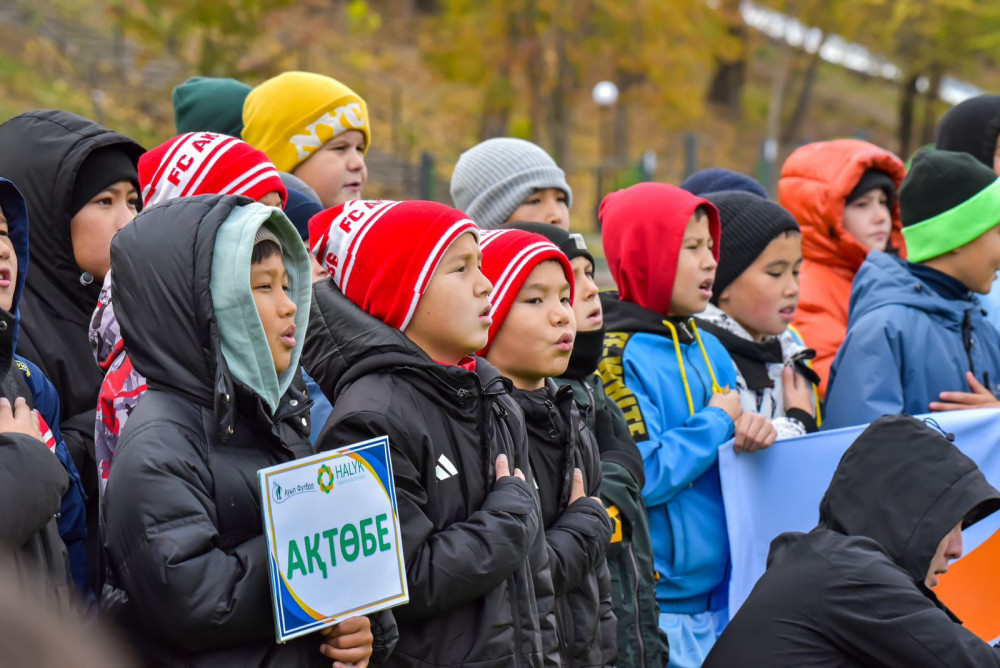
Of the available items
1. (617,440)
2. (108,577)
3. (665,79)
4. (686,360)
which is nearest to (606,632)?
(617,440)

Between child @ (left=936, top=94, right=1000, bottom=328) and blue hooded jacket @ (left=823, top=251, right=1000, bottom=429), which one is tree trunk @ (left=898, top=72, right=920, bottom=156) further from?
blue hooded jacket @ (left=823, top=251, right=1000, bottom=429)

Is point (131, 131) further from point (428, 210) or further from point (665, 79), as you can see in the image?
point (428, 210)

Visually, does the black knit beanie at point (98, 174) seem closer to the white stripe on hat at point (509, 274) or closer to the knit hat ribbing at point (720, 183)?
the white stripe on hat at point (509, 274)

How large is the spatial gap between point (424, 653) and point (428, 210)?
4.00 feet

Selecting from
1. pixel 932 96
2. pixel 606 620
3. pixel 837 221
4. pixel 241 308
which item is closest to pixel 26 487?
pixel 241 308

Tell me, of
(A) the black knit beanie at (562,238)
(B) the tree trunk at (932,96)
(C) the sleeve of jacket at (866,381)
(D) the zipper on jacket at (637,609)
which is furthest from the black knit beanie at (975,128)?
(B) the tree trunk at (932,96)

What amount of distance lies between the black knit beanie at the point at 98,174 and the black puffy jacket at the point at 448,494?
915 millimetres

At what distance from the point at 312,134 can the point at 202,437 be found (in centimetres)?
273

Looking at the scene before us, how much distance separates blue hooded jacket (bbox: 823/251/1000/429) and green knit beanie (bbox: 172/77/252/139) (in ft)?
9.83

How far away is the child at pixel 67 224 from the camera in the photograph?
3.59m

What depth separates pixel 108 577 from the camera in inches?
110

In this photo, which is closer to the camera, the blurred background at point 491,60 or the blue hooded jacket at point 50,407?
the blue hooded jacket at point 50,407

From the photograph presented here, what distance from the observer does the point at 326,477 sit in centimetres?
271

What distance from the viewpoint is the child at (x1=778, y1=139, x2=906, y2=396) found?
6055 millimetres
